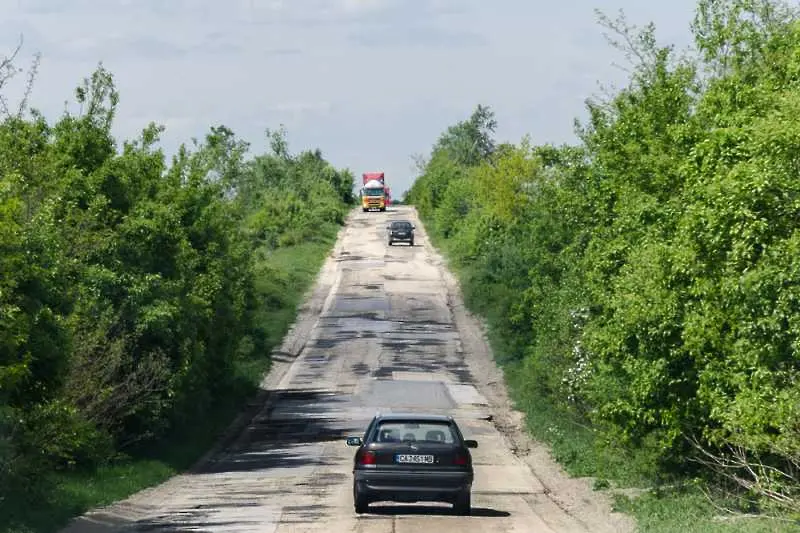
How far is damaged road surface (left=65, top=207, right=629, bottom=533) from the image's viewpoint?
22.0m

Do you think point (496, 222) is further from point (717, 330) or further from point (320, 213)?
point (717, 330)

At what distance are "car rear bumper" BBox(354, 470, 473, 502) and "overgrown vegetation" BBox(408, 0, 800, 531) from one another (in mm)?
3020

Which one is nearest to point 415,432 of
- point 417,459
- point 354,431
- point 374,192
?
point 417,459

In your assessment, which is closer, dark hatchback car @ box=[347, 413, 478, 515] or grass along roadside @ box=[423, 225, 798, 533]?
grass along roadside @ box=[423, 225, 798, 533]

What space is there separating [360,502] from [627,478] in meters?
7.36

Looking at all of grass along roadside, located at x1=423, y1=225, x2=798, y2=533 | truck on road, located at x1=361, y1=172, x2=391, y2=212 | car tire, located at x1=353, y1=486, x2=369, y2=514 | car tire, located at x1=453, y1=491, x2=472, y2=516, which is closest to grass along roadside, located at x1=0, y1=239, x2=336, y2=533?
car tire, located at x1=353, y1=486, x2=369, y2=514

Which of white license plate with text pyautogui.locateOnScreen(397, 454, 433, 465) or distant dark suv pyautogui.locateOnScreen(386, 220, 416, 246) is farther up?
distant dark suv pyautogui.locateOnScreen(386, 220, 416, 246)

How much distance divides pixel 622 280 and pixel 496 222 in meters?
56.8

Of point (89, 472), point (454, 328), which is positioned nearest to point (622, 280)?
point (89, 472)

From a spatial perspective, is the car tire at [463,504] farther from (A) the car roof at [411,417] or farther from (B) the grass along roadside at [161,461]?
(B) the grass along roadside at [161,461]

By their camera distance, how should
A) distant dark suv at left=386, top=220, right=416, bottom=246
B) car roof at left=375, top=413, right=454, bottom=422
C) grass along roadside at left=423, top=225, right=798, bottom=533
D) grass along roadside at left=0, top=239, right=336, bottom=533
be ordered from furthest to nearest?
distant dark suv at left=386, top=220, right=416, bottom=246, car roof at left=375, top=413, right=454, bottom=422, grass along roadside at left=0, top=239, right=336, bottom=533, grass along roadside at left=423, top=225, right=798, bottom=533

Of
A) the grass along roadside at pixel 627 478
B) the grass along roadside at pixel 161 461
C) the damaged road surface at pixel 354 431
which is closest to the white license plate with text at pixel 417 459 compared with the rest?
the damaged road surface at pixel 354 431

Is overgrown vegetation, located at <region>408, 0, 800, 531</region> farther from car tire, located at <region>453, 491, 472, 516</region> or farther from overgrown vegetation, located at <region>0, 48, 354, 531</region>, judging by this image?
overgrown vegetation, located at <region>0, 48, 354, 531</region>

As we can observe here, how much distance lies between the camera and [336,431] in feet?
127
